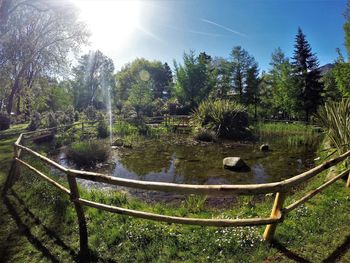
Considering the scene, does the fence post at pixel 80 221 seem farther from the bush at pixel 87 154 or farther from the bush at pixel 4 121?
the bush at pixel 4 121

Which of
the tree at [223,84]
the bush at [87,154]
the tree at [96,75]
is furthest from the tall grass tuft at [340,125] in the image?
the tree at [96,75]

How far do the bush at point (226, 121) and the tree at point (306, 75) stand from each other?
373 inches

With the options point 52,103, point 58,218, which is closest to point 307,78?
point 58,218

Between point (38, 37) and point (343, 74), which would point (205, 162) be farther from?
point (38, 37)

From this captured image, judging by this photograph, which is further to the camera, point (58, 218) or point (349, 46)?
point (349, 46)

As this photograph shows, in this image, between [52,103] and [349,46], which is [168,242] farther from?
[52,103]

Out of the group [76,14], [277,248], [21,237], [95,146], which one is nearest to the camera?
[277,248]

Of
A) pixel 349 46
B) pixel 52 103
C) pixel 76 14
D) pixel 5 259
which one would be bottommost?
pixel 5 259

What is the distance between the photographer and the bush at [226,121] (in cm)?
1797

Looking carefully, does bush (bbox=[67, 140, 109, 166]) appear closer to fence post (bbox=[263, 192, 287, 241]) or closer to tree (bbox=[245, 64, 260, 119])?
fence post (bbox=[263, 192, 287, 241])

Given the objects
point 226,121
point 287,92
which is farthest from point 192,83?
point 226,121

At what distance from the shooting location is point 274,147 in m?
14.7

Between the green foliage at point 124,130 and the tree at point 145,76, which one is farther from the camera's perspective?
the tree at point 145,76

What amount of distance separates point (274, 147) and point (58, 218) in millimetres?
12885
